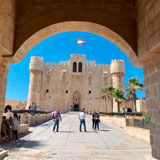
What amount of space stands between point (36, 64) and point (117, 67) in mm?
19197

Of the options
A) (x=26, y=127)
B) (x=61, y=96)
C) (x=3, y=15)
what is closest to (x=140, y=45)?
(x=3, y=15)

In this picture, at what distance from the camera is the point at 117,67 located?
119 feet

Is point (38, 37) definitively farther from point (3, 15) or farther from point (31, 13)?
point (3, 15)

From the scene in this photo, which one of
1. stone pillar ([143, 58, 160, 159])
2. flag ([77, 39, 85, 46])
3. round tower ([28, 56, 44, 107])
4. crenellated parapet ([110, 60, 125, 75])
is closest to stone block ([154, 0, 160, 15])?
stone pillar ([143, 58, 160, 159])

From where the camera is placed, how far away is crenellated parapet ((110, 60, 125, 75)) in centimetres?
3609

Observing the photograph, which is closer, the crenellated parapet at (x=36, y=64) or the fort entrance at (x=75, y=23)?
the fort entrance at (x=75, y=23)

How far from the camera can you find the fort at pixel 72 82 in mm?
35500

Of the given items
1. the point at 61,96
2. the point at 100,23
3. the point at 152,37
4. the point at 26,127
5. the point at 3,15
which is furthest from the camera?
the point at 61,96

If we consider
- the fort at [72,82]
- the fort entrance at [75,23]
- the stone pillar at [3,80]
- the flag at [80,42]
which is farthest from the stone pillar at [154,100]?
the fort at [72,82]

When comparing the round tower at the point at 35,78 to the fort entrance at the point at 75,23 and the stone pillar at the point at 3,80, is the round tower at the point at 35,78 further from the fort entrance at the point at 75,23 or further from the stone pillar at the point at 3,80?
the fort entrance at the point at 75,23

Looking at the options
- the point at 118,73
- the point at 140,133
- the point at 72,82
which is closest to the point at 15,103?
the point at 72,82

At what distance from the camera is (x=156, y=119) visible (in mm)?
2928

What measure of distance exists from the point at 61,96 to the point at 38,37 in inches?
Answer: 1295

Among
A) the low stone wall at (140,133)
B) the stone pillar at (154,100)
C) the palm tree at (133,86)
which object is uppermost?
the palm tree at (133,86)
